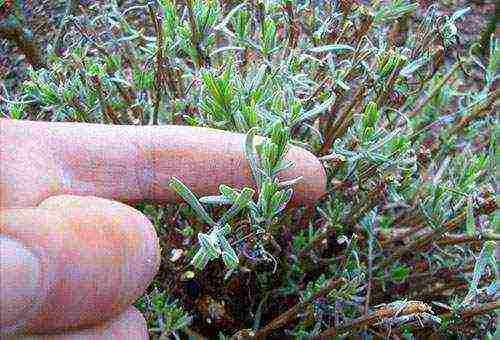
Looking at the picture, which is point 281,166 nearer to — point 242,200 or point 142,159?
point 242,200

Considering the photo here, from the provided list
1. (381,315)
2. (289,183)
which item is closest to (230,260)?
(289,183)

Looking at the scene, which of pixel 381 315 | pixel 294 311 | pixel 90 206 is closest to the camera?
pixel 90 206

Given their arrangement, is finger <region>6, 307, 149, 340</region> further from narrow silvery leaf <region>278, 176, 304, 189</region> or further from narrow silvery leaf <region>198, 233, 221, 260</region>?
narrow silvery leaf <region>278, 176, 304, 189</region>

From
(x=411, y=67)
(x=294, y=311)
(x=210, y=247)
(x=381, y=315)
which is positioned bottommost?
(x=294, y=311)

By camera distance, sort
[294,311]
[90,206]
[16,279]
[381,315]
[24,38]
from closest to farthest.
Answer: [16,279] → [90,206] → [381,315] → [294,311] → [24,38]

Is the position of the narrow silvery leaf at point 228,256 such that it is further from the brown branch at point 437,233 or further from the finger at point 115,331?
the brown branch at point 437,233

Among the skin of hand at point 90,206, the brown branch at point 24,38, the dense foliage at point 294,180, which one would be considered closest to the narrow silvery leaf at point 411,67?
the dense foliage at point 294,180
